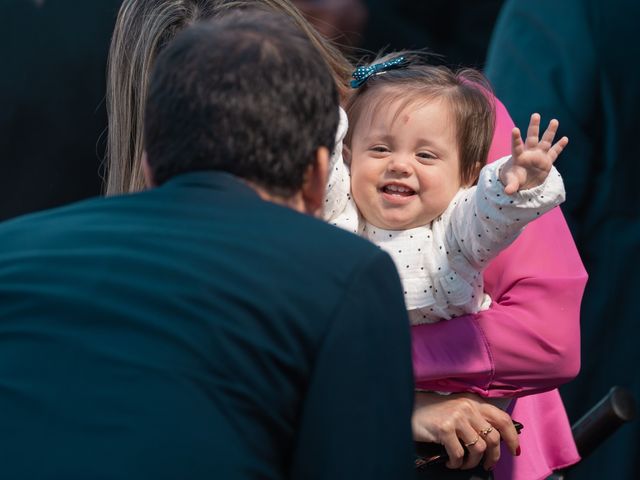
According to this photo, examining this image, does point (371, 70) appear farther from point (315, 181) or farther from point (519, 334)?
point (315, 181)

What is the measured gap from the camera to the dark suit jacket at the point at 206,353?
144cm

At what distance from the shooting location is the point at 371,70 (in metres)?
2.38

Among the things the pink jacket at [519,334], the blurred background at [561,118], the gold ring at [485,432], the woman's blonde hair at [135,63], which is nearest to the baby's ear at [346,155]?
the woman's blonde hair at [135,63]

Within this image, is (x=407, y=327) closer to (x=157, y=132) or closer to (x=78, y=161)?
(x=157, y=132)

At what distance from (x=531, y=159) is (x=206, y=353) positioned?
77 centimetres

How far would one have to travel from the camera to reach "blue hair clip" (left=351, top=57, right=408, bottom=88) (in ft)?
7.80

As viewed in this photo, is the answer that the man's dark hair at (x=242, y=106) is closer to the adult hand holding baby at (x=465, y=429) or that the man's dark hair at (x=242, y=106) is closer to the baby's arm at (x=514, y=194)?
the baby's arm at (x=514, y=194)

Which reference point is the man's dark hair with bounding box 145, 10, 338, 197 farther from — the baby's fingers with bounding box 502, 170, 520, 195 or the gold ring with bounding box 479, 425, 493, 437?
the gold ring with bounding box 479, 425, 493, 437

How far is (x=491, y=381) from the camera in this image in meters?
2.22

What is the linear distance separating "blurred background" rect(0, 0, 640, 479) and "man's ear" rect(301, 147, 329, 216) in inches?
63.3

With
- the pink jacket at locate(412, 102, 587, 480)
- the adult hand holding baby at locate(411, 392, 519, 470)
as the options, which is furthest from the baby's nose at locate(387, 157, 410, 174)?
the adult hand holding baby at locate(411, 392, 519, 470)

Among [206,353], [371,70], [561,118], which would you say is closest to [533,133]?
[371,70]

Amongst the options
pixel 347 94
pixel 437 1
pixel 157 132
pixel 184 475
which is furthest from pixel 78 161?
pixel 437 1

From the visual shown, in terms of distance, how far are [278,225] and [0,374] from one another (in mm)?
402
